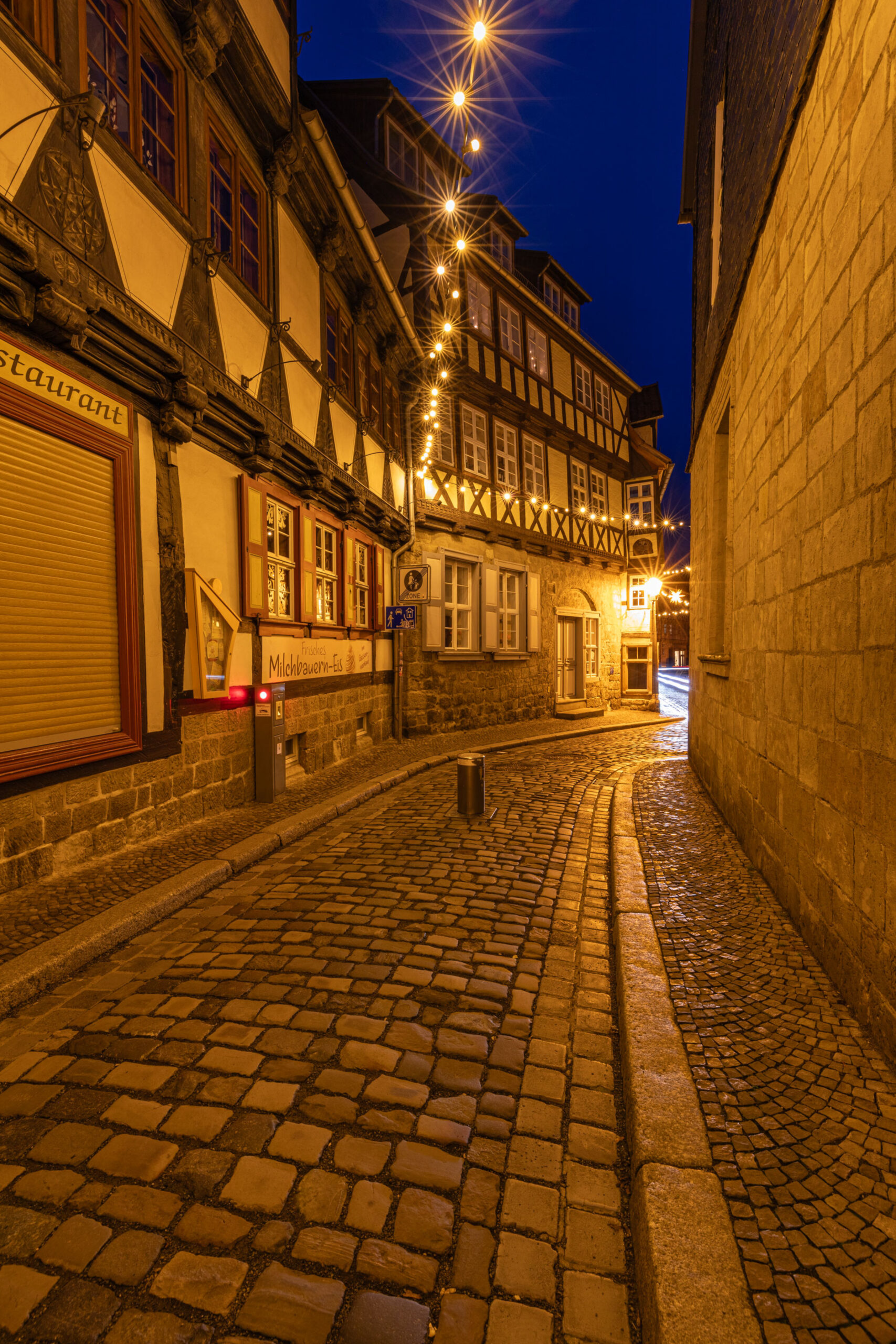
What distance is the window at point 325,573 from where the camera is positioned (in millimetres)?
8773

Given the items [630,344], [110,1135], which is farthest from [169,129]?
[630,344]

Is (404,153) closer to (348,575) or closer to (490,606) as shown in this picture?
(490,606)

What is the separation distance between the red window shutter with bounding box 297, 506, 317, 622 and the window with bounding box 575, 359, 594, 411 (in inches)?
486

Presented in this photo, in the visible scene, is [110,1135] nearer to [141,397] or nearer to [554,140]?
[141,397]

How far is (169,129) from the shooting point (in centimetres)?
544

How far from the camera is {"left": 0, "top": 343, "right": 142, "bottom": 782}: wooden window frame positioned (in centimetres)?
412

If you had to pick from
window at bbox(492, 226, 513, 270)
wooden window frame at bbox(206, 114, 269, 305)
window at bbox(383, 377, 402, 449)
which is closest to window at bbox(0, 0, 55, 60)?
wooden window frame at bbox(206, 114, 269, 305)

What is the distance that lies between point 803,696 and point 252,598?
17.0 feet

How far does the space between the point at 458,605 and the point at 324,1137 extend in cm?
1176

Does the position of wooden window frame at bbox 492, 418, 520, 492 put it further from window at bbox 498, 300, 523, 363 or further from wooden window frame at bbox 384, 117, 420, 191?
wooden window frame at bbox 384, 117, 420, 191

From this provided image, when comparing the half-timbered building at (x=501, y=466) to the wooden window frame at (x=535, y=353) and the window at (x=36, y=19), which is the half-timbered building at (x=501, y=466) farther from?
the window at (x=36, y=19)

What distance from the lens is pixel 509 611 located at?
1489 centimetres

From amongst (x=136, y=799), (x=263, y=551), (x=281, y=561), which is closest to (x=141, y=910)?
(x=136, y=799)

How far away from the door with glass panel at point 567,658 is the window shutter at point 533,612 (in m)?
1.89
